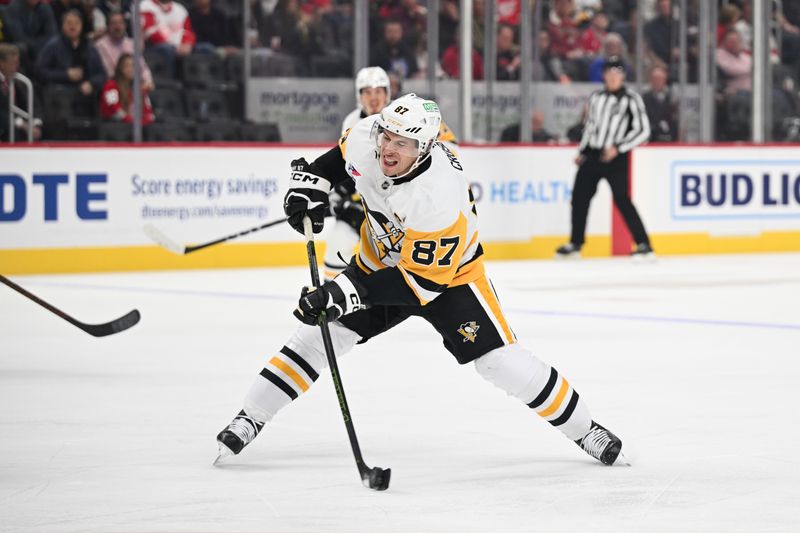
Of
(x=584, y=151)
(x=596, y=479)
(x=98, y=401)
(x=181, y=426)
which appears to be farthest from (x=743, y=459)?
(x=584, y=151)

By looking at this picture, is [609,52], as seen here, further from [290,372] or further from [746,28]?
[290,372]

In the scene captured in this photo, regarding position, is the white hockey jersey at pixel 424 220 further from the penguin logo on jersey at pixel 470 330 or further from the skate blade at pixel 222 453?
the skate blade at pixel 222 453

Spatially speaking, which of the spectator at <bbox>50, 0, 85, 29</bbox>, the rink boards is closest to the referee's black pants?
the rink boards

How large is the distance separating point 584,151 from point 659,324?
14.8 ft

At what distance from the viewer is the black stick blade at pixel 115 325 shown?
529 cm

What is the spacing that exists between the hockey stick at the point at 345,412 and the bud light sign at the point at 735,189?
8.83m

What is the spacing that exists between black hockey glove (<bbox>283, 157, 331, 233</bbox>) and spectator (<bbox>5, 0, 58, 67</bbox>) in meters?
6.88

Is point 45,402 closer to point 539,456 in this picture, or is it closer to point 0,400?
point 0,400

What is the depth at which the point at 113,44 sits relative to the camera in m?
10.5

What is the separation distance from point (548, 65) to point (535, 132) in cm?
78

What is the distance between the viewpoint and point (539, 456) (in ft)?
13.2

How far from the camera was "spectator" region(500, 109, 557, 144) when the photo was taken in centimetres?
1226

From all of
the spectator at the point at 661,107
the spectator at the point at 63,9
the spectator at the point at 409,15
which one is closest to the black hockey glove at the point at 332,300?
the spectator at the point at 63,9

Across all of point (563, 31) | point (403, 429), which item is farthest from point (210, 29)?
point (403, 429)
